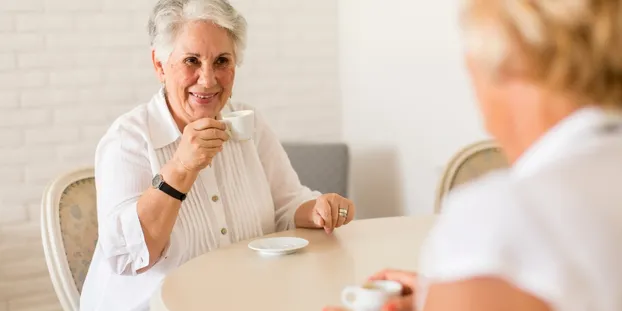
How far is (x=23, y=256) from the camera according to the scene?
10.3 feet

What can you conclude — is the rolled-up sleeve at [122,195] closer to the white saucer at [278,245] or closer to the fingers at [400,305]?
the white saucer at [278,245]

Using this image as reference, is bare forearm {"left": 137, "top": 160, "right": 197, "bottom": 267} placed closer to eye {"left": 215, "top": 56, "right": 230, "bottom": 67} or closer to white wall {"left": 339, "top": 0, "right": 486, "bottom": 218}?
eye {"left": 215, "top": 56, "right": 230, "bottom": 67}

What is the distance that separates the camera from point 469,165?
8.93 ft

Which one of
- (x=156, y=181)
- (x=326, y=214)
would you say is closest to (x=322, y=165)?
(x=326, y=214)

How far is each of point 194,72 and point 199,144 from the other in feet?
1.02

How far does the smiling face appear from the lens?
2234 mm

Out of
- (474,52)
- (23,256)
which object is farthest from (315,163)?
(474,52)

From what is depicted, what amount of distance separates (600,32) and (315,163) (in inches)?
106

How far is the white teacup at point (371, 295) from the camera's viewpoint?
139 cm

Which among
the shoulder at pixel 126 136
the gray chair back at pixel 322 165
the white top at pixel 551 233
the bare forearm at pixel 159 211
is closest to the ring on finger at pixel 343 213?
the bare forearm at pixel 159 211

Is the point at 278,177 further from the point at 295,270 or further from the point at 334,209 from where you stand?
the point at 295,270

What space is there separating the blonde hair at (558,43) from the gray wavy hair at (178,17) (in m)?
1.46

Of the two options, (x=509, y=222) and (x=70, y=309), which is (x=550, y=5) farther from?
(x=70, y=309)

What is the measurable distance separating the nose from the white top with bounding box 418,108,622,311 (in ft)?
4.79
